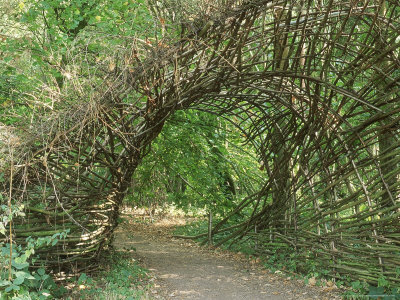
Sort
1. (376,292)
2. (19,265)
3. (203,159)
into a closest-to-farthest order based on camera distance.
Result: (19,265), (376,292), (203,159)

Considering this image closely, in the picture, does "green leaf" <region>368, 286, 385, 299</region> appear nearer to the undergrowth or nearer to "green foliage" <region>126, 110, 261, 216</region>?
the undergrowth

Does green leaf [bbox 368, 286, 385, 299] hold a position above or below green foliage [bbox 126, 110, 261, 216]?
below

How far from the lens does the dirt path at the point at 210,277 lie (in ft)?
16.0

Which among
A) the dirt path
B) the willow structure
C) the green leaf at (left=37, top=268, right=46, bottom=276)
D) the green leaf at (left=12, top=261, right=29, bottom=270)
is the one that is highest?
the willow structure

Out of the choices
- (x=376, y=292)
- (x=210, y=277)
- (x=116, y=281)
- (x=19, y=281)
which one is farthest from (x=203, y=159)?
(x=19, y=281)

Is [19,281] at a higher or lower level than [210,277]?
higher

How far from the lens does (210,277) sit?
18.5ft

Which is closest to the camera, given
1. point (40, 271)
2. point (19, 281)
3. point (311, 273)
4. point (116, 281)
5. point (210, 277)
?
point (19, 281)

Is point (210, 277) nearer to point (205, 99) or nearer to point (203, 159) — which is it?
point (205, 99)

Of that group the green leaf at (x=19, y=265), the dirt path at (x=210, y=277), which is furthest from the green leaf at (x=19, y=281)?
the dirt path at (x=210, y=277)

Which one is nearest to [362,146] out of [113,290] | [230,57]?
[230,57]

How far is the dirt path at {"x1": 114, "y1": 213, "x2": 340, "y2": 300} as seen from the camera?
4.88m

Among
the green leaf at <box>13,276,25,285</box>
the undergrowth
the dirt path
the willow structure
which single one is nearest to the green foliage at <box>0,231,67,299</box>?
the green leaf at <box>13,276,25,285</box>

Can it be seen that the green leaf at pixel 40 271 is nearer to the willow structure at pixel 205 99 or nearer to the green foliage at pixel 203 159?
the willow structure at pixel 205 99
